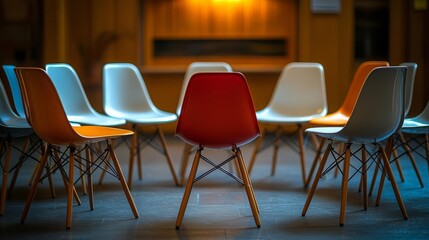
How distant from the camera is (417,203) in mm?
3727

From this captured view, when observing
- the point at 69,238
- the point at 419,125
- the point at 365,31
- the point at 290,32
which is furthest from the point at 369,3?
the point at 69,238

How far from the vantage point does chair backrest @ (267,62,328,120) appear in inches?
193

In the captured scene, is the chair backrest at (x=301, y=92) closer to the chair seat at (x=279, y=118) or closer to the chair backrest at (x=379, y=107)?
the chair seat at (x=279, y=118)

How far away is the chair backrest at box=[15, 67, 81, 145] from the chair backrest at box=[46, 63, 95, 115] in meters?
1.18

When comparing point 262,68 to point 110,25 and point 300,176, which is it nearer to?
point 110,25

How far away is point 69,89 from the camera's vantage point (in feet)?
14.8

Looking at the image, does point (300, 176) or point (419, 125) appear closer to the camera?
point (419, 125)

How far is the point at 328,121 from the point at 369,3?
3.07 metres

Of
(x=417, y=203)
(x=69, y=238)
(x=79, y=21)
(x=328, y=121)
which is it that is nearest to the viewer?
(x=69, y=238)

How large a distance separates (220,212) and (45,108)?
113cm

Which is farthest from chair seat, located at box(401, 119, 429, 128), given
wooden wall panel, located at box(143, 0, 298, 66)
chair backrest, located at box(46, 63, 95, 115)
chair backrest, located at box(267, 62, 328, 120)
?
wooden wall panel, located at box(143, 0, 298, 66)

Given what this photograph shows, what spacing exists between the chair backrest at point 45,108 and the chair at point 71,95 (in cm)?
110

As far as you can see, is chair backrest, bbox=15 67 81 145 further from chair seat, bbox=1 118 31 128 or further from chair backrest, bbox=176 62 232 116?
chair backrest, bbox=176 62 232 116

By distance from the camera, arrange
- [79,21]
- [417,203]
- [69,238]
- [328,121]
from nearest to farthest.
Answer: [69,238] < [417,203] < [328,121] < [79,21]
